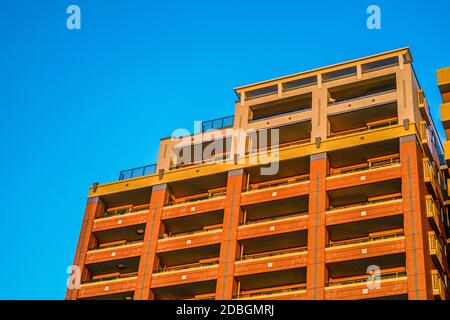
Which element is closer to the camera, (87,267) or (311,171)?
(311,171)

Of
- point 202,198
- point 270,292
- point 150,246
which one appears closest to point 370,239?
point 270,292

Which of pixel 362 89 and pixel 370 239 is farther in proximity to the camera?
pixel 362 89

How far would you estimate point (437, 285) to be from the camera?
55.8 metres

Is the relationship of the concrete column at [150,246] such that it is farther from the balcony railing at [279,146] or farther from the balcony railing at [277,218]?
the balcony railing at [279,146]

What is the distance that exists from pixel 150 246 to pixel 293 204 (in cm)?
1376

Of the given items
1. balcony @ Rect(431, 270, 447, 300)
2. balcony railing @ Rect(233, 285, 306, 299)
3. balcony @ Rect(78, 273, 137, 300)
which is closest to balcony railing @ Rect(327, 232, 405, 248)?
balcony @ Rect(431, 270, 447, 300)

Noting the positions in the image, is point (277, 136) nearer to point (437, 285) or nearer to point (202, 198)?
point (202, 198)

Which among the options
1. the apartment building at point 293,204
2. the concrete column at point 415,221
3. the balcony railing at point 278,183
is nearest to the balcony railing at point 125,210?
the apartment building at point 293,204

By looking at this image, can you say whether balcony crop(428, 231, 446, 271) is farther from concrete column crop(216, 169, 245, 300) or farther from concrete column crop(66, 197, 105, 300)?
concrete column crop(66, 197, 105, 300)

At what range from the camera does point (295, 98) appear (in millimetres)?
72438

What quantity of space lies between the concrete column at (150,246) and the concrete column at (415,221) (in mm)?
23002
